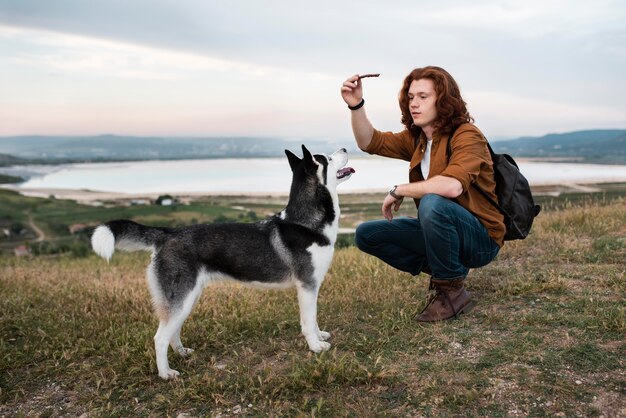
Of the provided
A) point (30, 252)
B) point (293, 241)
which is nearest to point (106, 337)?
point (293, 241)

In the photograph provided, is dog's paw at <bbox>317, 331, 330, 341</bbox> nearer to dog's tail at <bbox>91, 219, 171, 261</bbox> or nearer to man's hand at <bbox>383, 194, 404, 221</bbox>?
man's hand at <bbox>383, 194, 404, 221</bbox>

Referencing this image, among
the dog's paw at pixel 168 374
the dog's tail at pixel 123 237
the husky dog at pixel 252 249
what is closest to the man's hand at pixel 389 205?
the husky dog at pixel 252 249

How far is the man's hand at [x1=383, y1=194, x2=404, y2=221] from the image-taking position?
563 centimetres

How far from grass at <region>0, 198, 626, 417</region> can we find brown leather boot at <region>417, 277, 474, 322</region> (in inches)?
5.1

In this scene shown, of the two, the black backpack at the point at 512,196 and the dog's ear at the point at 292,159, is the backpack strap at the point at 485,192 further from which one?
the dog's ear at the point at 292,159

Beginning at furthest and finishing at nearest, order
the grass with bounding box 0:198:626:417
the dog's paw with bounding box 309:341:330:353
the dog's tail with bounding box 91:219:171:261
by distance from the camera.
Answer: the dog's paw with bounding box 309:341:330:353 < the dog's tail with bounding box 91:219:171:261 < the grass with bounding box 0:198:626:417

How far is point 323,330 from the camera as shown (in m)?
5.68

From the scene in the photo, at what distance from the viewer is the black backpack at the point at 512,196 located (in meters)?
5.37

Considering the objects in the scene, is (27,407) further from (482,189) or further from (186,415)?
(482,189)

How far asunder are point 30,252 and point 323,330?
41.7ft

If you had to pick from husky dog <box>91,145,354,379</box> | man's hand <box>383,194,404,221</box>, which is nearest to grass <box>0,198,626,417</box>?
husky dog <box>91,145,354,379</box>

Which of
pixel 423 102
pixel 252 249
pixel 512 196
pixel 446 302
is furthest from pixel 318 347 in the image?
pixel 423 102

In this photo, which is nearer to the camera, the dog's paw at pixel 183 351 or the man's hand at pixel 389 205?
the dog's paw at pixel 183 351

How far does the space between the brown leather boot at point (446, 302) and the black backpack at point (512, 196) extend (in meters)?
0.83
